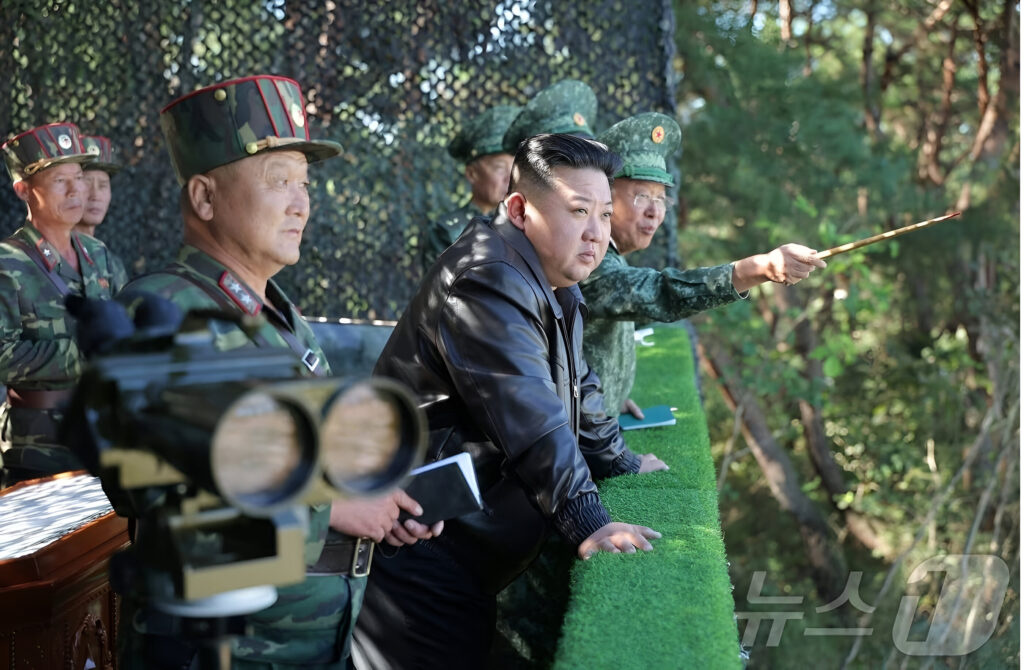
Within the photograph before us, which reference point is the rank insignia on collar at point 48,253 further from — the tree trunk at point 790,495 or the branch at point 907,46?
the branch at point 907,46

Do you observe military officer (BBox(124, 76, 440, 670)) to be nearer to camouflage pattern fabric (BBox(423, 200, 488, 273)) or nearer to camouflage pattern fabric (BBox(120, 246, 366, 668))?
camouflage pattern fabric (BBox(120, 246, 366, 668))

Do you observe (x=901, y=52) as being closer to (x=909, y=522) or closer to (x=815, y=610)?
(x=909, y=522)

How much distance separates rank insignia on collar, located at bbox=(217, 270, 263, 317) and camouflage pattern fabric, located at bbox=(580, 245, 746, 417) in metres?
1.70

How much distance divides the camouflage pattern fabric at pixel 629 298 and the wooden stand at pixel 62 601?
1.71 meters

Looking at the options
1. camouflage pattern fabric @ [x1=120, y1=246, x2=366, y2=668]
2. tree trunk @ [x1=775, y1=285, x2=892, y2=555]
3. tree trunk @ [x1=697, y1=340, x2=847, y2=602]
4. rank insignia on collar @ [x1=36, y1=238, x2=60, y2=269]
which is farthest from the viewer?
tree trunk @ [x1=775, y1=285, x2=892, y2=555]

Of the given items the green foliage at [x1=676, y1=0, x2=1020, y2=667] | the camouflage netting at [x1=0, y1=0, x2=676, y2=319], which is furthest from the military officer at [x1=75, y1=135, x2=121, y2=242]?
the green foliage at [x1=676, y1=0, x2=1020, y2=667]

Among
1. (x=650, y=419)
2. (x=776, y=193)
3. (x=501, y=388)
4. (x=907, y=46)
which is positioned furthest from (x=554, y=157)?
(x=907, y=46)

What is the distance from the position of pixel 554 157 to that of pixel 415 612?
4.17ft

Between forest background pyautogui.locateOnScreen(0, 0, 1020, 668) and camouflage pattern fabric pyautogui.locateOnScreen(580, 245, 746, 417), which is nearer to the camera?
camouflage pattern fabric pyautogui.locateOnScreen(580, 245, 746, 417)

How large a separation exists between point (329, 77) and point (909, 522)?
8.88 meters

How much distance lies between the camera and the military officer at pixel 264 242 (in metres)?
2.29

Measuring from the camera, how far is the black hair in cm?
311

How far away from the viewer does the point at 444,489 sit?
2602 millimetres

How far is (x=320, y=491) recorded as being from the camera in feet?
4.81
